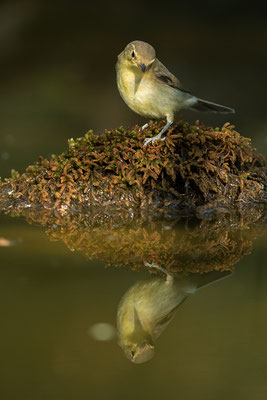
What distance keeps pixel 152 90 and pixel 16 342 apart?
3.13m

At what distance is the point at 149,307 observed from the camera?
2.83 m

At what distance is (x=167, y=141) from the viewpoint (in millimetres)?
5160

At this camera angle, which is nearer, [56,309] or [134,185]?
[56,309]

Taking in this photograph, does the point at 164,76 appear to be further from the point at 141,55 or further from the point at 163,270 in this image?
the point at 163,270

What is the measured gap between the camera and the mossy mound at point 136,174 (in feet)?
16.8

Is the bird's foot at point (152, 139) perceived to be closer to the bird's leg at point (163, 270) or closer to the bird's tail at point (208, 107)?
the bird's tail at point (208, 107)

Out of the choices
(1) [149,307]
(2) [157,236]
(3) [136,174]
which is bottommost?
(1) [149,307]

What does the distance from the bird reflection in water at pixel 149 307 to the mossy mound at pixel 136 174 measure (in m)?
1.80

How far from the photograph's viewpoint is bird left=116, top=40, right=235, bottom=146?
4.69 metres

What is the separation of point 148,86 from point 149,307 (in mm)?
2585

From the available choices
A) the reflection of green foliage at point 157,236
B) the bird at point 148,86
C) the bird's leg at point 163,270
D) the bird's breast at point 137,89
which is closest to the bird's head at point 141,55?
the bird at point 148,86

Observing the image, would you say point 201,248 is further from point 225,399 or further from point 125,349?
point 225,399

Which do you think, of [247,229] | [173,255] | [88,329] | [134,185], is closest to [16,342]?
[88,329]

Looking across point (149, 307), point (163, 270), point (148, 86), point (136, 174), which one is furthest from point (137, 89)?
point (149, 307)
